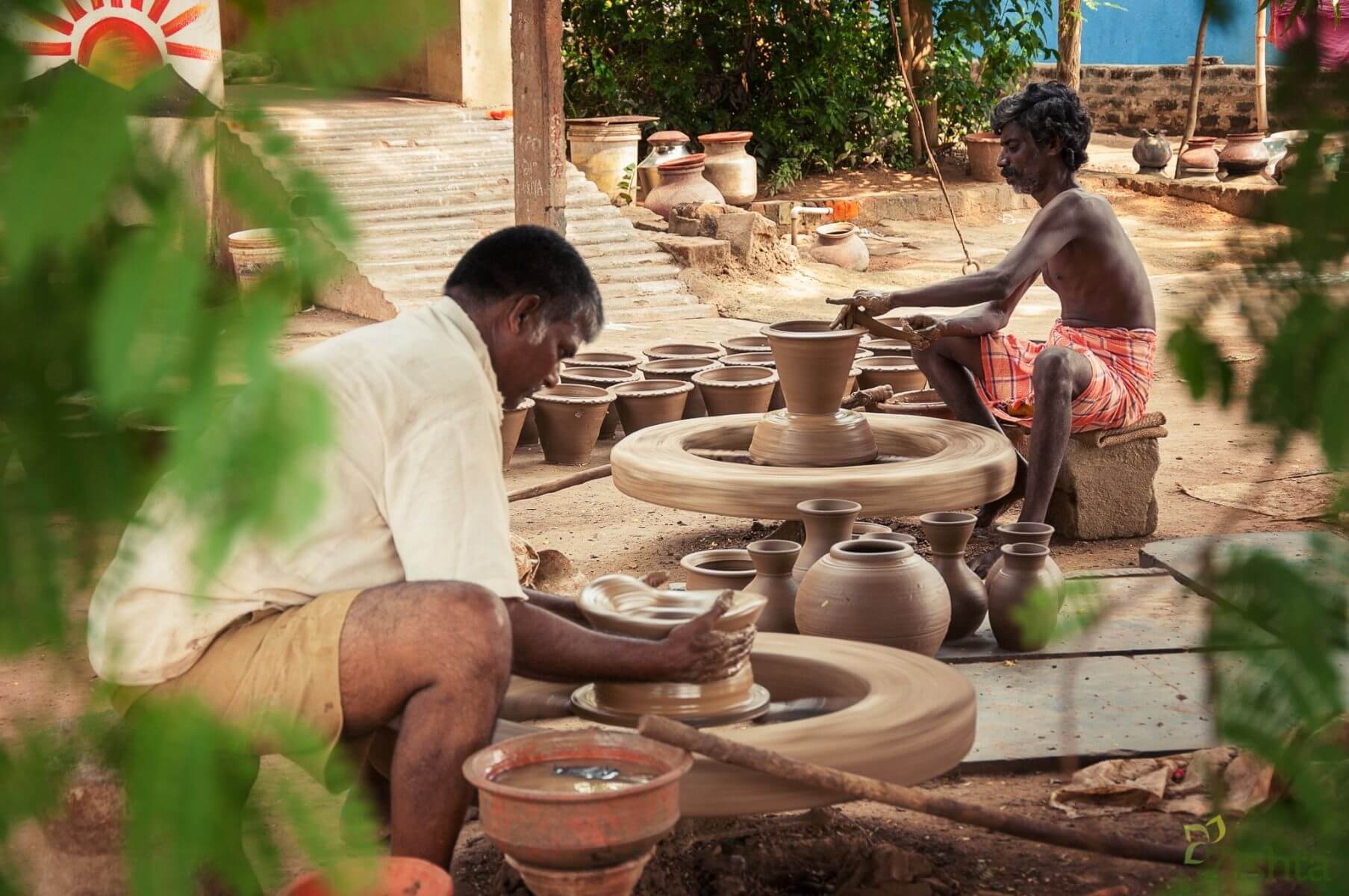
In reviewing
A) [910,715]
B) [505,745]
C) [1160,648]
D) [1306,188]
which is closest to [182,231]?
[1306,188]

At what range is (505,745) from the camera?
2.50 metres

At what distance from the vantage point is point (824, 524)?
4508 millimetres

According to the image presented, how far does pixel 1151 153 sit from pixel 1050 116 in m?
12.1

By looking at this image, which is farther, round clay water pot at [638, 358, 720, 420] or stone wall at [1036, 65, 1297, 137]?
stone wall at [1036, 65, 1297, 137]

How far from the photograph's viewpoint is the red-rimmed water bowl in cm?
228

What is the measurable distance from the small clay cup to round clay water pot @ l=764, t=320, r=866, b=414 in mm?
2839

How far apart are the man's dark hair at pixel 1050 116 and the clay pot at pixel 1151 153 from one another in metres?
11.8

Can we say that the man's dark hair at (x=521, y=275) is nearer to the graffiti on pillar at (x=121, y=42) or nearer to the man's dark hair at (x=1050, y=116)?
the graffiti on pillar at (x=121, y=42)

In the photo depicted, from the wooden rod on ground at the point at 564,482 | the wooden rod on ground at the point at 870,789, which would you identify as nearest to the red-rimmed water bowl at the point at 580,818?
the wooden rod on ground at the point at 870,789

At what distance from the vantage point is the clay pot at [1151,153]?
16.7 m

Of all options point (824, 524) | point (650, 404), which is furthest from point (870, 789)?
point (650, 404)

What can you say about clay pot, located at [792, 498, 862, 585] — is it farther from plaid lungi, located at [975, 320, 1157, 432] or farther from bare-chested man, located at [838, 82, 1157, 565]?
plaid lungi, located at [975, 320, 1157, 432]

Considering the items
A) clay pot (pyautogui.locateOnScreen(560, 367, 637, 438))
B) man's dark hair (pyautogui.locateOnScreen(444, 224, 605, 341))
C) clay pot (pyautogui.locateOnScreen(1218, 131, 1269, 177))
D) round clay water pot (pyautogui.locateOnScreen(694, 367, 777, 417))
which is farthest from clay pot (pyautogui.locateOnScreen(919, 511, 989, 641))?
clay pot (pyautogui.locateOnScreen(1218, 131, 1269, 177))

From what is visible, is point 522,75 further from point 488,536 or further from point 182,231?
point 182,231
